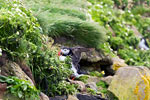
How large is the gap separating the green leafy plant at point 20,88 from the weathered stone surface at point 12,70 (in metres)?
0.27

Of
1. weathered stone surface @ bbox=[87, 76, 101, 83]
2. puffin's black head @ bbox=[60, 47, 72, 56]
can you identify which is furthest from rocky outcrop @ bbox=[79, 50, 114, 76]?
puffin's black head @ bbox=[60, 47, 72, 56]

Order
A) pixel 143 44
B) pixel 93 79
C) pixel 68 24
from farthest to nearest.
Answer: pixel 143 44 < pixel 68 24 < pixel 93 79

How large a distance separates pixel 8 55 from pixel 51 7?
456cm

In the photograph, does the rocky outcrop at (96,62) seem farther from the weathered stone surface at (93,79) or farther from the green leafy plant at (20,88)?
the green leafy plant at (20,88)

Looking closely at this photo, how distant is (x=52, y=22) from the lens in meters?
7.45

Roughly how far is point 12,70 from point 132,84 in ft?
9.13

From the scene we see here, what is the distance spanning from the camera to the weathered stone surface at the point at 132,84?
20.1 feet

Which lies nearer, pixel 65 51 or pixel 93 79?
pixel 65 51

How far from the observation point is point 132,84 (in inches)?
243

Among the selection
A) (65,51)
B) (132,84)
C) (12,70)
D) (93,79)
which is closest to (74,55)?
(65,51)

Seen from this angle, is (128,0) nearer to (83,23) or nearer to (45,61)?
(83,23)

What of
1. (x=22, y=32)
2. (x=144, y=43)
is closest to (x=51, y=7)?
(x=22, y=32)

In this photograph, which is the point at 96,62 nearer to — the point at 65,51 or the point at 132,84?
the point at 65,51

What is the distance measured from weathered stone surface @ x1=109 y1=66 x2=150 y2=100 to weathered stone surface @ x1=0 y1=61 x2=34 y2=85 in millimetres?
2541
